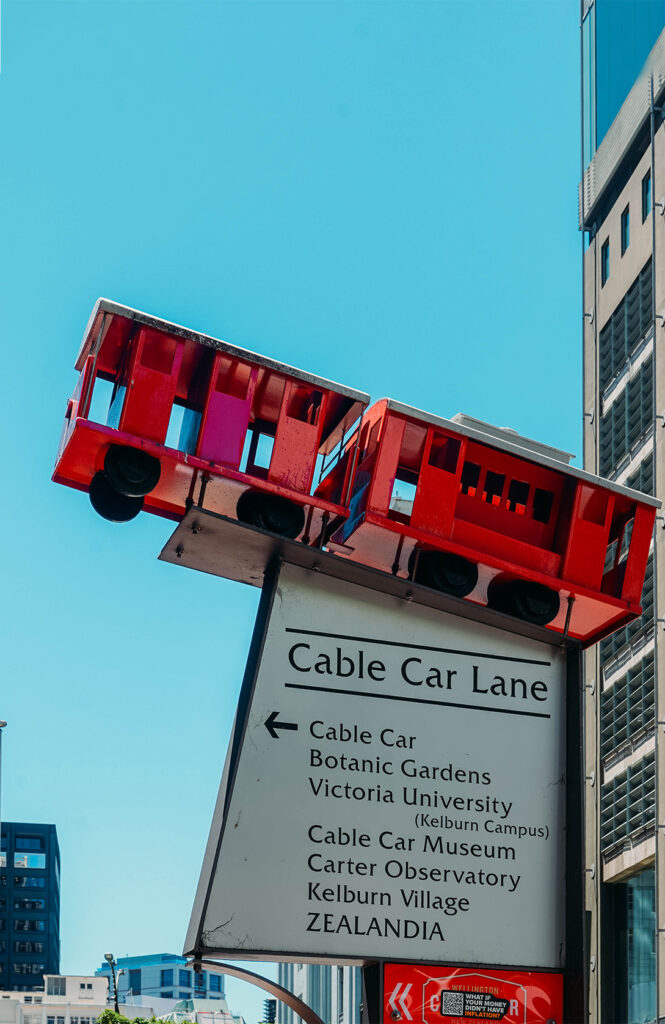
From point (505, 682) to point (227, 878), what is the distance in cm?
275

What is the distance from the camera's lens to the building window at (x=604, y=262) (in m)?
44.0

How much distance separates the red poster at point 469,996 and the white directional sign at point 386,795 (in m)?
0.13

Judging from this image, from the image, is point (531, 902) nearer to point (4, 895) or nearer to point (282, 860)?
point (282, 860)

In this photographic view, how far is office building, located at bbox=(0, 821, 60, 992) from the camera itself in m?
139

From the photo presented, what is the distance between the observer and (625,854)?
36562 millimetres

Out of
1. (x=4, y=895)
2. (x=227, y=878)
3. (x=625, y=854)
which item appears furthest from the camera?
(x=4, y=895)

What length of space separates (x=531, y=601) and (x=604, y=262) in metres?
33.0

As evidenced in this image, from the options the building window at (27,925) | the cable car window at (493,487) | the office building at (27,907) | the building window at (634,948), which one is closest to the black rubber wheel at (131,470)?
the cable car window at (493,487)

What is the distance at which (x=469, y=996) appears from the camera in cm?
1016

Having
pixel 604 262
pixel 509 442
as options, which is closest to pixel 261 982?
pixel 509 442

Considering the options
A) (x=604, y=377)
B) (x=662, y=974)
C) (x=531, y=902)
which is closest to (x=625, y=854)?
(x=662, y=974)

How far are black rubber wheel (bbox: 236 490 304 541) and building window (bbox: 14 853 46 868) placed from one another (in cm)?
13782

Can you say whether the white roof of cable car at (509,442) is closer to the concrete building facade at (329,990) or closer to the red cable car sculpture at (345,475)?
the red cable car sculpture at (345,475)

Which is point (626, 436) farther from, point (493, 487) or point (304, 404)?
point (304, 404)
